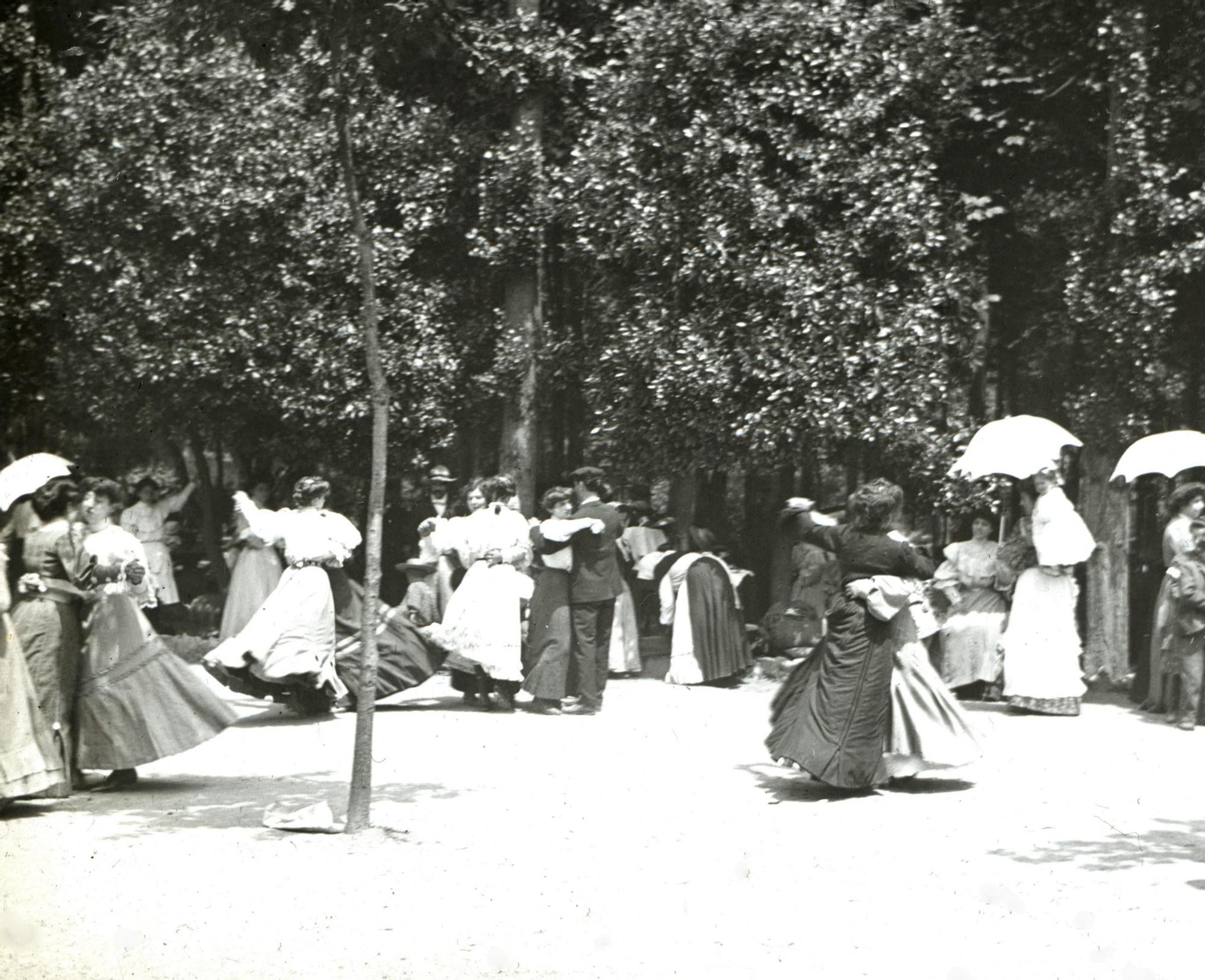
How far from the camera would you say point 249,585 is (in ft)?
50.0

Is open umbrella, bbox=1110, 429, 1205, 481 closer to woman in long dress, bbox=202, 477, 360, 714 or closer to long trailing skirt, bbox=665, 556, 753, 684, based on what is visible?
long trailing skirt, bbox=665, 556, 753, 684

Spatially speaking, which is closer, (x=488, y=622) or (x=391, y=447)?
(x=488, y=622)

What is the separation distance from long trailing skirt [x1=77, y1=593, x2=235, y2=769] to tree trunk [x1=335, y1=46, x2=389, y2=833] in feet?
4.73

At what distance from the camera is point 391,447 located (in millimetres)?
18281

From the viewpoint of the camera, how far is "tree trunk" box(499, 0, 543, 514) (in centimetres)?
1758

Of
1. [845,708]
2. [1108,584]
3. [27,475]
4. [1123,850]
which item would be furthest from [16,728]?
[1108,584]

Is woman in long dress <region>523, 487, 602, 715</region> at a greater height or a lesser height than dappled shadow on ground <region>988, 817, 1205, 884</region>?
greater

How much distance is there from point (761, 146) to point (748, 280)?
140 centimetres

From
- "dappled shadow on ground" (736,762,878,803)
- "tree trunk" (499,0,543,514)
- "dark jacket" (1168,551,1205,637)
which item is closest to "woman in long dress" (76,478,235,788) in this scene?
"dappled shadow on ground" (736,762,878,803)

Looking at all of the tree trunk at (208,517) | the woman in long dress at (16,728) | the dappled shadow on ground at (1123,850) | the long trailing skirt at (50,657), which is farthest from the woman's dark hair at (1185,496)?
the tree trunk at (208,517)

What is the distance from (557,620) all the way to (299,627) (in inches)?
82.8

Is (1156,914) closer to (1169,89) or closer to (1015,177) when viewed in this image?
(1169,89)

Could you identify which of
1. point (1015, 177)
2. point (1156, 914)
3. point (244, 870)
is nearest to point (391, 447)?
point (1015, 177)

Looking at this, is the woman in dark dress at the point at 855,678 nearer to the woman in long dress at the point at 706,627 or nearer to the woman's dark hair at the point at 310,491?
the woman's dark hair at the point at 310,491
